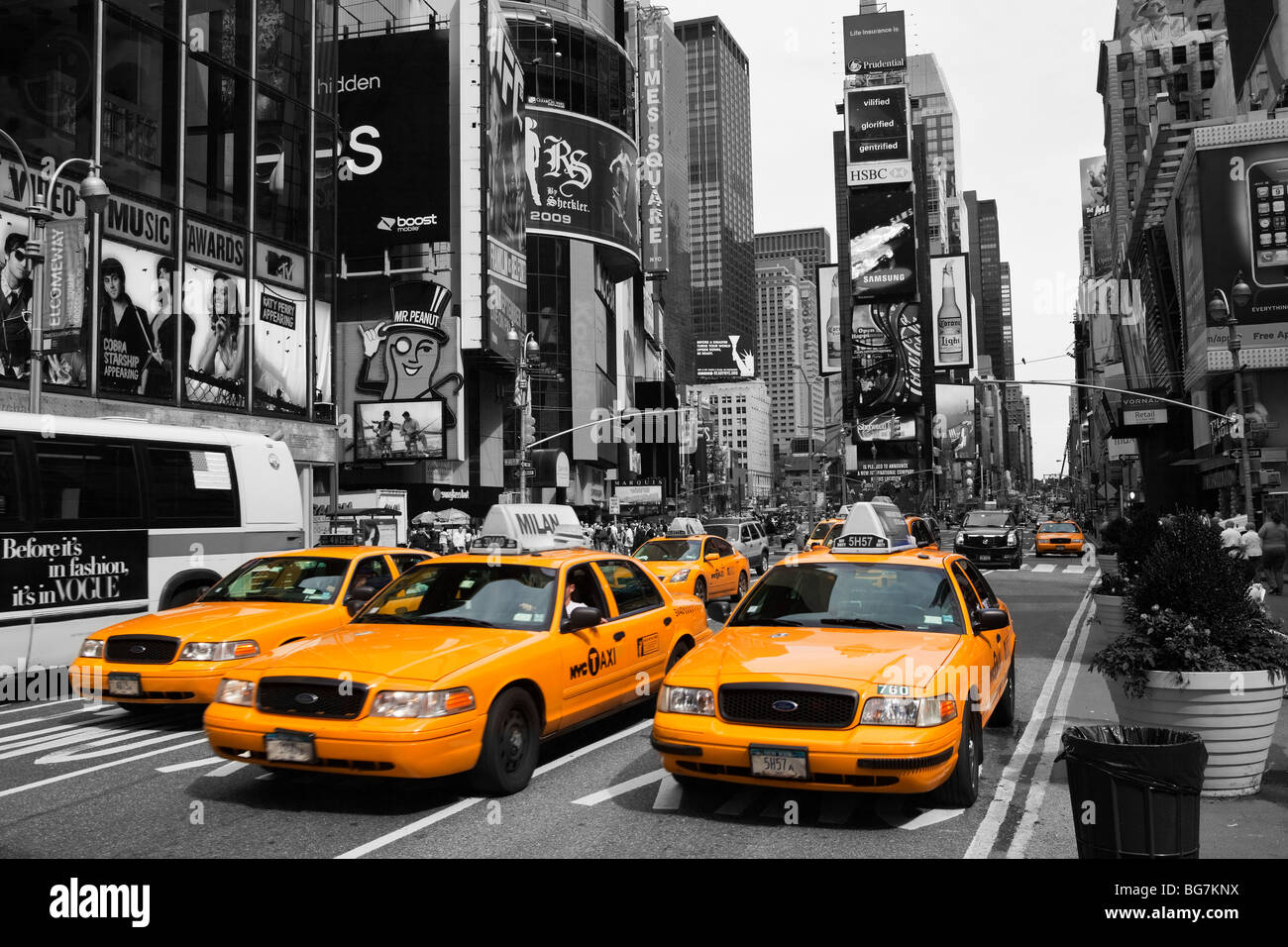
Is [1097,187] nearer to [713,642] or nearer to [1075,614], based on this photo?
[1075,614]

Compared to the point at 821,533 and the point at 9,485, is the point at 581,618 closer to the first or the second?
the point at 9,485

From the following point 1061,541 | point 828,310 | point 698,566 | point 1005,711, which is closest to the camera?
point 1005,711

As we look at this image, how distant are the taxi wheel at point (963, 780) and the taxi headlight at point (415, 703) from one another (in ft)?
9.55

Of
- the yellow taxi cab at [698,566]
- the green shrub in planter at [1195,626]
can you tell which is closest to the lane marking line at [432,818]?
the green shrub in planter at [1195,626]

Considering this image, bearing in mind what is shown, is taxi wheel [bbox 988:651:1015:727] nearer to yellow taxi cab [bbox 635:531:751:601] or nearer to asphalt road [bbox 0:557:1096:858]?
asphalt road [bbox 0:557:1096:858]

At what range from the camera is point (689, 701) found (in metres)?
6.00

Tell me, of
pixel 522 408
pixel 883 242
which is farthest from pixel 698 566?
pixel 883 242

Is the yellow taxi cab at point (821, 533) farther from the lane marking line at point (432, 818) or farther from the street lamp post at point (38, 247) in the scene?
the lane marking line at point (432, 818)

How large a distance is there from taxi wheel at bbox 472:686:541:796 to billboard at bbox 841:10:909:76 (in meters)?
140

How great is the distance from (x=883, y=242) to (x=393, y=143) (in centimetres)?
8313

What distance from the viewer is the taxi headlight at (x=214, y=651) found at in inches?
344
